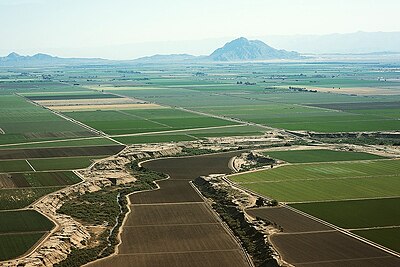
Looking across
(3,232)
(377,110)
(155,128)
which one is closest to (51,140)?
(155,128)

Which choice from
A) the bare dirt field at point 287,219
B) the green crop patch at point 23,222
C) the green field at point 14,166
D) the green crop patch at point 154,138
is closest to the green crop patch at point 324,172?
the bare dirt field at point 287,219

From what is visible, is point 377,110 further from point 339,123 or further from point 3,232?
point 3,232

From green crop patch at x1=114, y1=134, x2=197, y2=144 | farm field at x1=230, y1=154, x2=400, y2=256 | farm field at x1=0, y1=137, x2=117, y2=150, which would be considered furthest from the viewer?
green crop patch at x1=114, y1=134, x2=197, y2=144

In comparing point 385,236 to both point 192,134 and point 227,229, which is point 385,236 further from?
point 192,134

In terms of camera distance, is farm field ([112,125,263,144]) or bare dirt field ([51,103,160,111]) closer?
farm field ([112,125,263,144])

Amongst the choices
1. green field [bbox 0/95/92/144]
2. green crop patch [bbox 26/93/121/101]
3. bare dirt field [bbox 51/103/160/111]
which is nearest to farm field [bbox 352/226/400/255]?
green field [bbox 0/95/92/144]

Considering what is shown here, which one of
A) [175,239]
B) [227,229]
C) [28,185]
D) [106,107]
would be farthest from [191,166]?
[106,107]

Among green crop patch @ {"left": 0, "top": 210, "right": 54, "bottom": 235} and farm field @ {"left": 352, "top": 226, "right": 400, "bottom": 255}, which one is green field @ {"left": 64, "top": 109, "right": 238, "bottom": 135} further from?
farm field @ {"left": 352, "top": 226, "right": 400, "bottom": 255}

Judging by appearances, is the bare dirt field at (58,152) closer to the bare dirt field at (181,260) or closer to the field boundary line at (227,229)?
the field boundary line at (227,229)
